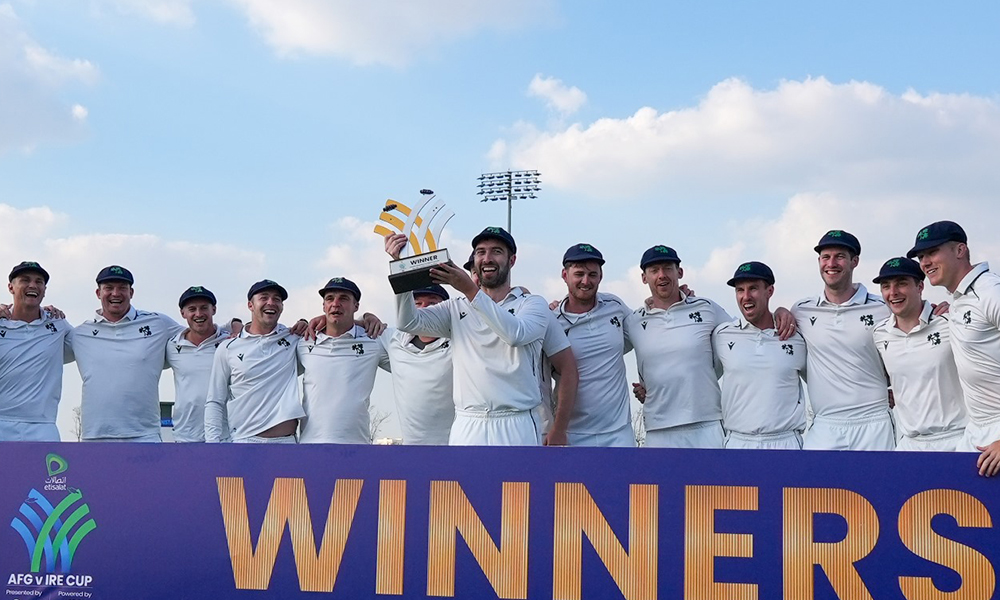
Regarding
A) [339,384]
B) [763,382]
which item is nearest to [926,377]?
[763,382]

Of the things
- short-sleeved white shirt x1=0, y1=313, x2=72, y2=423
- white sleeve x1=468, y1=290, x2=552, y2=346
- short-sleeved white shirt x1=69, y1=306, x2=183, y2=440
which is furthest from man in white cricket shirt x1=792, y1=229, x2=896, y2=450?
short-sleeved white shirt x1=0, y1=313, x2=72, y2=423

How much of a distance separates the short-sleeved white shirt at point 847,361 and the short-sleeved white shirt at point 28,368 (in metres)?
6.56

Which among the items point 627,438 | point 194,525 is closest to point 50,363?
point 194,525

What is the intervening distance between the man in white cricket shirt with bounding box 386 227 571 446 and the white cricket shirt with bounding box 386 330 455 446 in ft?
2.05

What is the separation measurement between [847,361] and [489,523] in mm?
3201

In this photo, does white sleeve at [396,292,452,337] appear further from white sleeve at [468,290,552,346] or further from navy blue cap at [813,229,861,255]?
navy blue cap at [813,229,861,255]

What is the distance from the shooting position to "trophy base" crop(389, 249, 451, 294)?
6.19m

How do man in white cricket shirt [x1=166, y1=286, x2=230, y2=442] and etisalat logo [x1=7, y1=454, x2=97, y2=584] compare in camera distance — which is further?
man in white cricket shirt [x1=166, y1=286, x2=230, y2=442]

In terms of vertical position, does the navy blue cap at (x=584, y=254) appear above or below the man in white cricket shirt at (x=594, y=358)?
above

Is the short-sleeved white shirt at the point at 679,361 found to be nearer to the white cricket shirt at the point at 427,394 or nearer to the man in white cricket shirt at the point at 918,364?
the man in white cricket shirt at the point at 918,364

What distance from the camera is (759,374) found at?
7441 mm

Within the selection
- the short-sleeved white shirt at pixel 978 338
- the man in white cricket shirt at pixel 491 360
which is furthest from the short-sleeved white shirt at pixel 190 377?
the short-sleeved white shirt at pixel 978 338

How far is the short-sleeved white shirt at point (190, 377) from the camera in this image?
9023 millimetres

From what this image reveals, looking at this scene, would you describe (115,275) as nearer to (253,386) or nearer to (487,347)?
(253,386)
